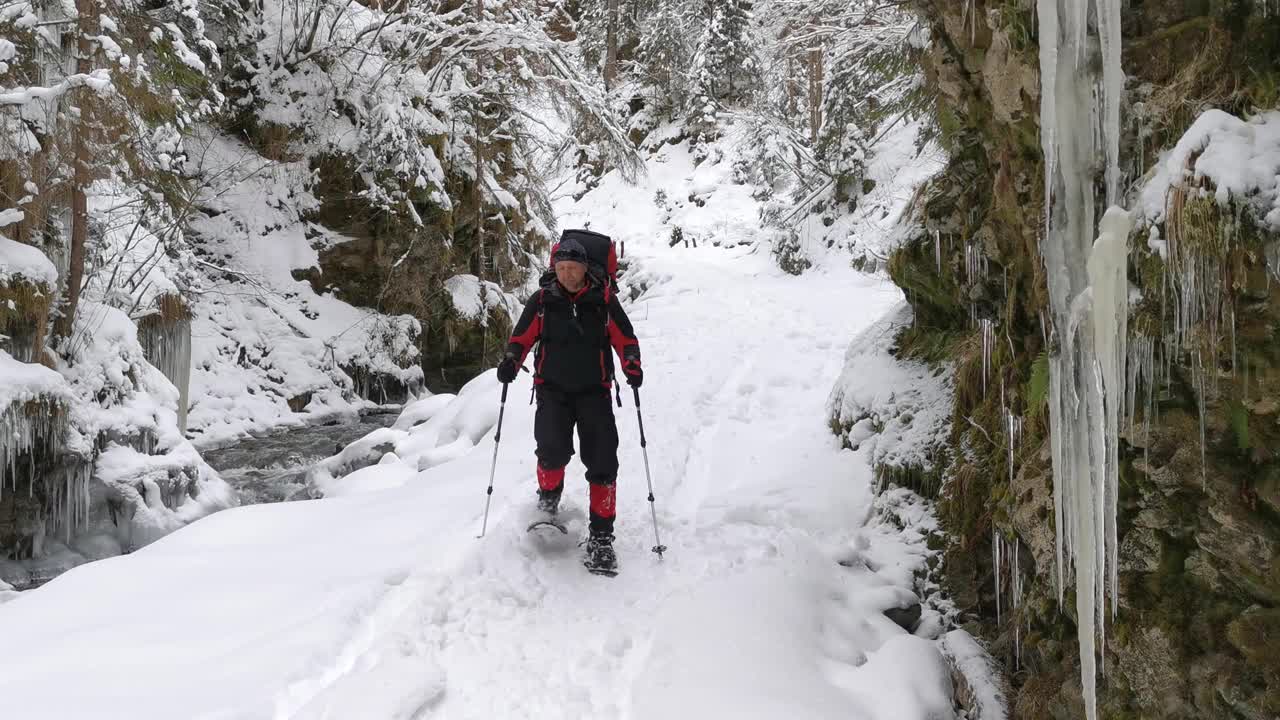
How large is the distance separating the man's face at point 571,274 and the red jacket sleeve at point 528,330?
20 centimetres

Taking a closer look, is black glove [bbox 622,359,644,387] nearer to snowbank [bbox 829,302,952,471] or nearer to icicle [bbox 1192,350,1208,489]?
snowbank [bbox 829,302,952,471]

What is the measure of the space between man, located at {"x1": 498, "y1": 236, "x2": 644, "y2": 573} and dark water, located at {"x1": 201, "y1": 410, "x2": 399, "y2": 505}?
4662mm

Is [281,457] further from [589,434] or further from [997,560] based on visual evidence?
[997,560]

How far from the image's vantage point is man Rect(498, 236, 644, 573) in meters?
4.87

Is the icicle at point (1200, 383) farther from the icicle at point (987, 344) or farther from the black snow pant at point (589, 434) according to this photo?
the black snow pant at point (589, 434)

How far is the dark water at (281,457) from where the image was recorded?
28.9ft

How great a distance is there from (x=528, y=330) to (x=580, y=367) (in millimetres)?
435

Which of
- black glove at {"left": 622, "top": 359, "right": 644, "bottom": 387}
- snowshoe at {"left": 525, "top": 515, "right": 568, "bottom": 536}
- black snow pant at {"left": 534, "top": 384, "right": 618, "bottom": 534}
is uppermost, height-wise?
black glove at {"left": 622, "top": 359, "right": 644, "bottom": 387}

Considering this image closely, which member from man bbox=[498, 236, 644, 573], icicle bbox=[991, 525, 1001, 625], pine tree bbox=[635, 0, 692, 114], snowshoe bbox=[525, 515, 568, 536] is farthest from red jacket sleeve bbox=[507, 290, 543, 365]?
pine tree bbox=[635, 0, 692, 114]

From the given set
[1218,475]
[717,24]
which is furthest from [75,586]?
[717,24]

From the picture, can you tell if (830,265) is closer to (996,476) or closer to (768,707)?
(996,476)

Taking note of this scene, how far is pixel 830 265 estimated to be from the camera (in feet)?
63.9

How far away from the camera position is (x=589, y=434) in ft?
16.3

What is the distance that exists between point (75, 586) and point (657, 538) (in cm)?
346
